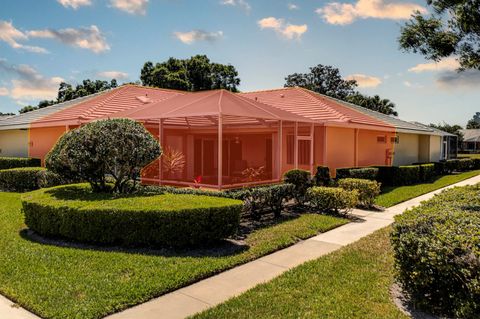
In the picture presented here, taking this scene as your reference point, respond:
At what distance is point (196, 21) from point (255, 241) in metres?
8.79

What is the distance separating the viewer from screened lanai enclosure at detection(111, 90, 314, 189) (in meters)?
12.8

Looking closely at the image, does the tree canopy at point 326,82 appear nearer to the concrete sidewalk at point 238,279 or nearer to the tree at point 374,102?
the tree at point 374,102

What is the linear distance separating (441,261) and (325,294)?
177 cm

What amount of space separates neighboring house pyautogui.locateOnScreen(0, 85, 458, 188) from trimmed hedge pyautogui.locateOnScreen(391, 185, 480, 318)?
7286 millimetres

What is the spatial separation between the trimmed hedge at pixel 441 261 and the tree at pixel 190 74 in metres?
35.7

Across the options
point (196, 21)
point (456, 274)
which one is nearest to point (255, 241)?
point (456, 274)

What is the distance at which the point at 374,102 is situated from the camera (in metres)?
59.3

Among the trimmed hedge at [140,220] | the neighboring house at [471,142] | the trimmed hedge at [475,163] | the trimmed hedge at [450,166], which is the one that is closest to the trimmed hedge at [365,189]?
the trimmed hedge at [140,220]

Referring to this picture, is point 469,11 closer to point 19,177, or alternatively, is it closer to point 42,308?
point 42,308

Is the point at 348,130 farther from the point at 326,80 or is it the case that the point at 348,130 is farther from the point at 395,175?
the point at 326,80

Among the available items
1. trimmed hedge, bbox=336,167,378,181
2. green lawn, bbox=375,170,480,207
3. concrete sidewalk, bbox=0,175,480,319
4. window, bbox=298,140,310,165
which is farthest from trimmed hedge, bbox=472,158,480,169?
concrete sidewalk, bbox=0,175,480,319

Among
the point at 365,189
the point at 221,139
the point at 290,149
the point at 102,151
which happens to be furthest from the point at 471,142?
the point at 102,151

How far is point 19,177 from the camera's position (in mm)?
16000

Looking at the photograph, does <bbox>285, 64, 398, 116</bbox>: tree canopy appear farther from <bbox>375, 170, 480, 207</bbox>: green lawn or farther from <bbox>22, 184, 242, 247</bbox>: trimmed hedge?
<bbox>22, 184, 242, 247</bbox>: trimmed hedge
